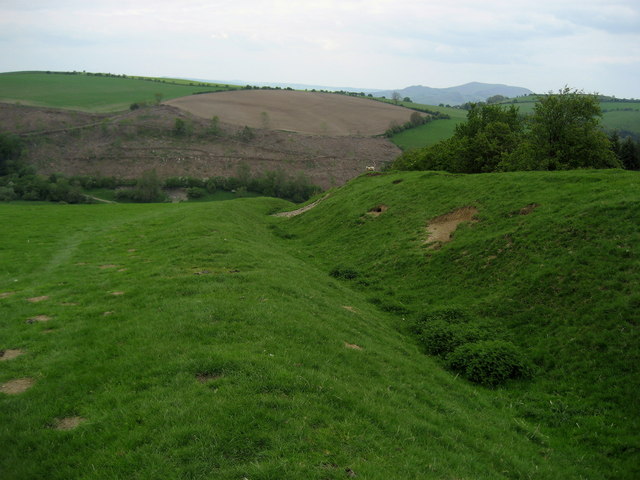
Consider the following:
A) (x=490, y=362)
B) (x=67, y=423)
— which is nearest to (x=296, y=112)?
(x=490, y=362)

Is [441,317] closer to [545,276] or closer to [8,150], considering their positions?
[545,276]

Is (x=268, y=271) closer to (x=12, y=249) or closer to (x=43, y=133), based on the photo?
(x=12, y=249)

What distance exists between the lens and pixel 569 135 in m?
36.1

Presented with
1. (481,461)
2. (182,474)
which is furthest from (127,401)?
(481,461)

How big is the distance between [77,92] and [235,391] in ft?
668

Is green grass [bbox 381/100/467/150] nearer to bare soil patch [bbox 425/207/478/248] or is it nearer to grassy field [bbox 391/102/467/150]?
grassy field [bbox 391/102/467/150]

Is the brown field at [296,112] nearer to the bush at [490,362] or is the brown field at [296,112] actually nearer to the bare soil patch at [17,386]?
the bush at [490,362]

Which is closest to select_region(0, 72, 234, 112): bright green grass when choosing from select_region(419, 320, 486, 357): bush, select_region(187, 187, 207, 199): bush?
select_region(187, 187, 207, 199): bush

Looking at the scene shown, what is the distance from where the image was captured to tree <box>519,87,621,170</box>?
35719 mm

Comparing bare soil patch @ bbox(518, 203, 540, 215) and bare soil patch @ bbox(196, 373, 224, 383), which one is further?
bare soil patch @ bbox(518, 203, 540, 215)

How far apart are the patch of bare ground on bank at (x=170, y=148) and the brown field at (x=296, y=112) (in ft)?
16.6

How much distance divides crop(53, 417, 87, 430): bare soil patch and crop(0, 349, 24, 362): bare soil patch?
429 centimetres

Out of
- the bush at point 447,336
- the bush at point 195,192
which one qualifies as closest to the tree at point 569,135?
the bush at point 447,336

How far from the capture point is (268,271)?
19.2 metres
